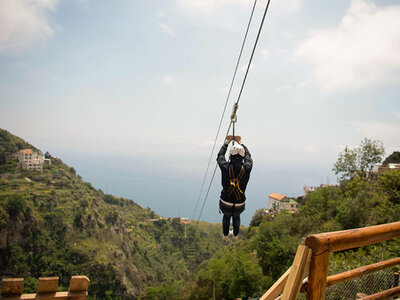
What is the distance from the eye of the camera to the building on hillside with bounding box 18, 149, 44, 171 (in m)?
75.9

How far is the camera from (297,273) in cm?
117

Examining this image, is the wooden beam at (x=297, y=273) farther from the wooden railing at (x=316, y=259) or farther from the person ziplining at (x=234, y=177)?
the person ziplining at (x=234, y=177)

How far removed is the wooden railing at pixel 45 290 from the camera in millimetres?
1672

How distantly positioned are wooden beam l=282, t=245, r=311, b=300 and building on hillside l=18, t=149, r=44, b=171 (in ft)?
304

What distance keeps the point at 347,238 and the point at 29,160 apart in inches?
3692

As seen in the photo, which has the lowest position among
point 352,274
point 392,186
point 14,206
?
point 14,206

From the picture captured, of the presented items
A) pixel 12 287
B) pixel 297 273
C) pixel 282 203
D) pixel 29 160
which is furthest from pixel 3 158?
pixel 297 273

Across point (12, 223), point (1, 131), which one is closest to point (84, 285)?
point (12, 223)

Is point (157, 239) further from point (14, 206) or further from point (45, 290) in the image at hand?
point (45, 290)

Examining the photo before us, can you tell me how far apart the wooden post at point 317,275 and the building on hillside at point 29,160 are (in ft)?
305

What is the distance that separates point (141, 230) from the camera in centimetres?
7894

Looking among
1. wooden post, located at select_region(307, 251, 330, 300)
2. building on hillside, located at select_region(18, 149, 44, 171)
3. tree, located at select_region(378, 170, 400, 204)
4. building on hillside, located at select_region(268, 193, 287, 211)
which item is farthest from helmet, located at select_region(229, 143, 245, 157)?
building on hillside, located at select_region(18, 149, 44, 171)

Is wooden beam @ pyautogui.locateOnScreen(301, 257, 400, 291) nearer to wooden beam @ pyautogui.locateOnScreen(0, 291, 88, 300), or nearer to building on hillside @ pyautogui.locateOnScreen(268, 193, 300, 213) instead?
wooden beam @ pyautogui.locateOnScreen(0, 291, 88, 300)

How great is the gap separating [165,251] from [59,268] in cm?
3290
